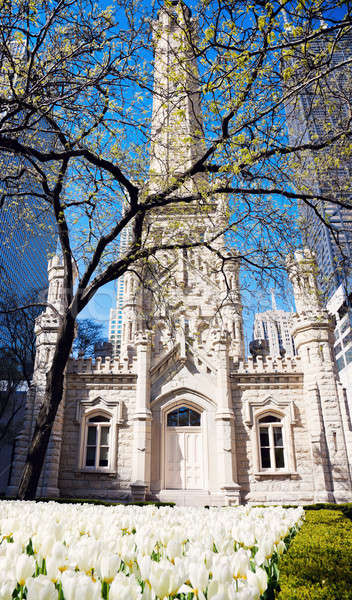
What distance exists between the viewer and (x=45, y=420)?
11.1m

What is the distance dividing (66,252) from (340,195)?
846cm

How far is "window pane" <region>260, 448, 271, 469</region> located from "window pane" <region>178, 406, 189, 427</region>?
3.53 meters

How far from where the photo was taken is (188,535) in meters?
3.05

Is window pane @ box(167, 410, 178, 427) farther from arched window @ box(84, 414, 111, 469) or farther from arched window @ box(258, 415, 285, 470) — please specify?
arched window @ box(258, 415, 285, 470)

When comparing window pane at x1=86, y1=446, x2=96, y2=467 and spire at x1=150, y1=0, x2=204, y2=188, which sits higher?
spire at x1=150, y1=0, x2=204, y2=188

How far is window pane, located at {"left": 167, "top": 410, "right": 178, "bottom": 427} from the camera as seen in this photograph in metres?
18.2

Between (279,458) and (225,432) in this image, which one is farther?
(279,458)

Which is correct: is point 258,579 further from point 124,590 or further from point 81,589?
point 81,589

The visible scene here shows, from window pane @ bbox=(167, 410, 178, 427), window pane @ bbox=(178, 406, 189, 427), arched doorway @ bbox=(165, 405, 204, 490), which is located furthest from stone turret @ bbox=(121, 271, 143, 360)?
arched doorway @ bbox=(165, 405, 204, 490)

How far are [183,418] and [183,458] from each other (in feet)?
5.55

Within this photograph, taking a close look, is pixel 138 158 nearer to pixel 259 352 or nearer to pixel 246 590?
pixel 246 590

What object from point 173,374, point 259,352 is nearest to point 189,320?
point 259,352

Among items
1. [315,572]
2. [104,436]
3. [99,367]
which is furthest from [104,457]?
[315,572]

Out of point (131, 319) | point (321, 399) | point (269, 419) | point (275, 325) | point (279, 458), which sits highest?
point (131, 319)
